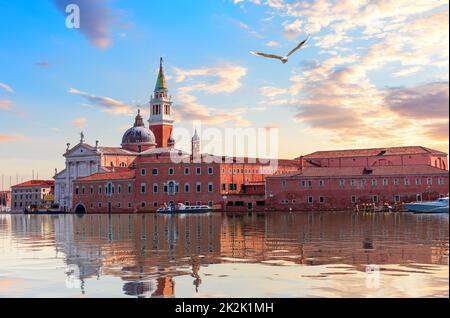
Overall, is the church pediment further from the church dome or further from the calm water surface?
the calm water surface

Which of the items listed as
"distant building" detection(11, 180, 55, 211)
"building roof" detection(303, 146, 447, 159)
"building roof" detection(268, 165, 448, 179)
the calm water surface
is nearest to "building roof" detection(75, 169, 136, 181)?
"building roof" detection(268, 165, 448, 179)

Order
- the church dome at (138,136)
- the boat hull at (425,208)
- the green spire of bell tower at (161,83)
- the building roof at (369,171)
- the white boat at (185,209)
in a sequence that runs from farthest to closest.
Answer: the green spire of bell tower at (161,83) → the church dome at (138,136) → the white boat at (185,209) → the building roof at (369,171) → the boat hull at (425,208)

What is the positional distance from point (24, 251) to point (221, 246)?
538 cm

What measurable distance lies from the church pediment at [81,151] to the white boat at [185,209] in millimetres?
21535

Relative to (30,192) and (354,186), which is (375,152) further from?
(30,192)

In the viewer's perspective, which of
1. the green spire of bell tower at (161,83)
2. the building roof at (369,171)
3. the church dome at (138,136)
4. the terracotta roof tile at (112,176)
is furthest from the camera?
the green spire of bell tower at (161,83)

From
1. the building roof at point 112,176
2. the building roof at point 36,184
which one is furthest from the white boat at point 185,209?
the building roof at point 36,184

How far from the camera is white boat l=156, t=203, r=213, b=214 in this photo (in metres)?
60.8

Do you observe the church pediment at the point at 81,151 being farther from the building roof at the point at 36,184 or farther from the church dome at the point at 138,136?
the building roof at the point at 36,184

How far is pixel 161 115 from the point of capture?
9375 cm

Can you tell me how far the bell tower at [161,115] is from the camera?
9319 centimetres

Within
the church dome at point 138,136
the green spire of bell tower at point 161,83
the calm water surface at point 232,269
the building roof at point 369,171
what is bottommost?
the calm water surface at point 232,269

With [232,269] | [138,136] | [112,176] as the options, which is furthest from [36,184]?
[232,269]
